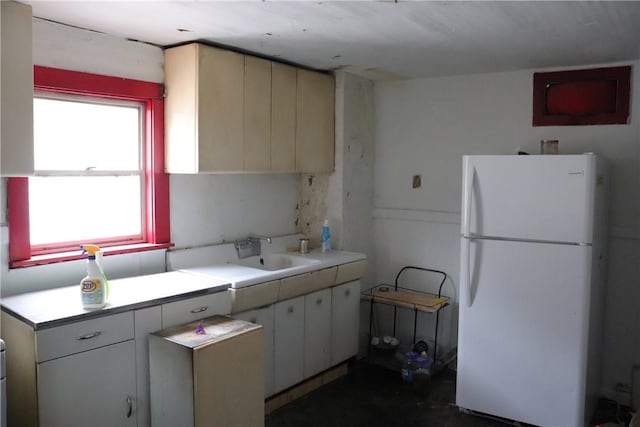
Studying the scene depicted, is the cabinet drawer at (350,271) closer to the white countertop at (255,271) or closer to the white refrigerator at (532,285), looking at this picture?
the white countertop at (255,271)

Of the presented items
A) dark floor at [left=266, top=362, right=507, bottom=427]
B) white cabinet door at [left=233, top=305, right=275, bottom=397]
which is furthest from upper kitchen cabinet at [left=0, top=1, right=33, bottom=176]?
dark floor at [left=266, top=362, right=507, bottom=427]

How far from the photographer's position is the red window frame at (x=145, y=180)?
8.23 ft

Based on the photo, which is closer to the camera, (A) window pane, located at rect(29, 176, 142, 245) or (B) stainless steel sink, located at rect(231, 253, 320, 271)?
(A) window pane, located at rect(29, 176, 142, 245)

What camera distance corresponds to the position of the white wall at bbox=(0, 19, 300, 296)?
2.57 metres

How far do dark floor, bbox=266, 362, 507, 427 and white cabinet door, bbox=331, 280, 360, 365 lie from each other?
0.62 feet

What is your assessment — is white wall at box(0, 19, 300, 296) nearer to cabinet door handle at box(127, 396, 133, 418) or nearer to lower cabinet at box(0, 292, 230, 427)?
lower cabinet at box(0, 292, 230, 427)

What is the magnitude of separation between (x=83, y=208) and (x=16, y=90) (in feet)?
2.64

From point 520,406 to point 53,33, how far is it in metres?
3.12

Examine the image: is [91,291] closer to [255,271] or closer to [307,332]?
[255,271]

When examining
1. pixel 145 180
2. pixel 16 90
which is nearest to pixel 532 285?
pixel 145 180

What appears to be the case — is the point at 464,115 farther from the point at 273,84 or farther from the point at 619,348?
the point at 619,348

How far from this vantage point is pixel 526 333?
9.70ft

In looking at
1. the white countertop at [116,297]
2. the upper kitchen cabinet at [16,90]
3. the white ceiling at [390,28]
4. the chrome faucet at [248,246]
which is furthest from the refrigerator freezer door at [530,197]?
the upper kitchen cabinet at [16,90]

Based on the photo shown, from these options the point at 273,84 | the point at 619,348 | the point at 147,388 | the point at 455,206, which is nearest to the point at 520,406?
the point at 619,348
